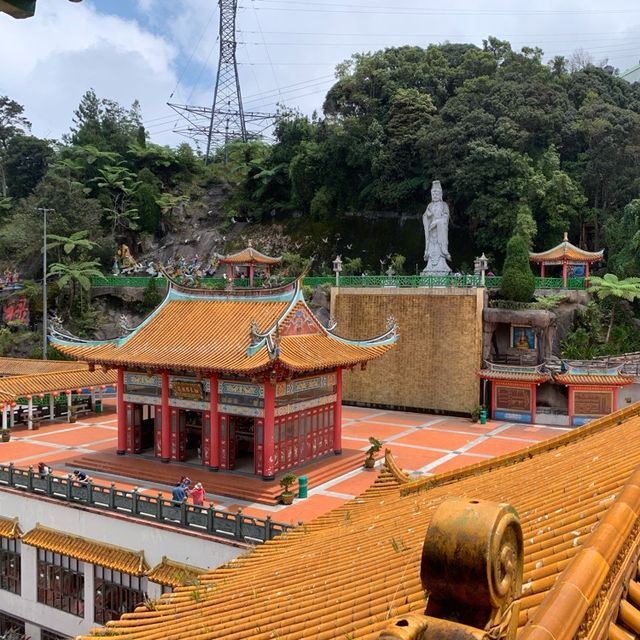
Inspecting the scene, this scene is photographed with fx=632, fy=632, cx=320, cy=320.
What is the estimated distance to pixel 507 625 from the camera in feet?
6.64

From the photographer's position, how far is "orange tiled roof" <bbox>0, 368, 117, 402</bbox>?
2430 centimetres

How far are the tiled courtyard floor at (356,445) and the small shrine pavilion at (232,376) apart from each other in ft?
4.31

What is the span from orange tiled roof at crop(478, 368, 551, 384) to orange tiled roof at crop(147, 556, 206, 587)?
56.3ft

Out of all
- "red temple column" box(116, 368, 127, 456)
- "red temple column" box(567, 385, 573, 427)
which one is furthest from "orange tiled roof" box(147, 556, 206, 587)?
"red temple column" box(567, 385, 573, 427)

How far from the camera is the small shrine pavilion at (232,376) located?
1694 cm

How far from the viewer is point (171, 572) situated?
13430mm

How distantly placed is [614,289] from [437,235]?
9284 mm

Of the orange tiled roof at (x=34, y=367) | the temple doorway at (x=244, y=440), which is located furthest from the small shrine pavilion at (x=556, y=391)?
the orange tiled roof at (x=34, y=367)

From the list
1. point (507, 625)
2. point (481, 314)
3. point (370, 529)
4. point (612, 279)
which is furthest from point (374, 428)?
point (507, 625)

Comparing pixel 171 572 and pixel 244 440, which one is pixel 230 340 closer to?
pixel 244 440

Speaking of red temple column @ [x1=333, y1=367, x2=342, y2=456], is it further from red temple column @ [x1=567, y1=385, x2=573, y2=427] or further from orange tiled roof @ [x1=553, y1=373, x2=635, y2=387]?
red temple column @ [x1=567, y1=385, x2=573, y2=427]

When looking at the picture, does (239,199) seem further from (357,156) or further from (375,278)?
(375,278)

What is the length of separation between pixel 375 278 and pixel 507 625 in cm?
2971

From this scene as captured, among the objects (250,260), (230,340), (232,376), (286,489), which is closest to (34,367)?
(250,260)
